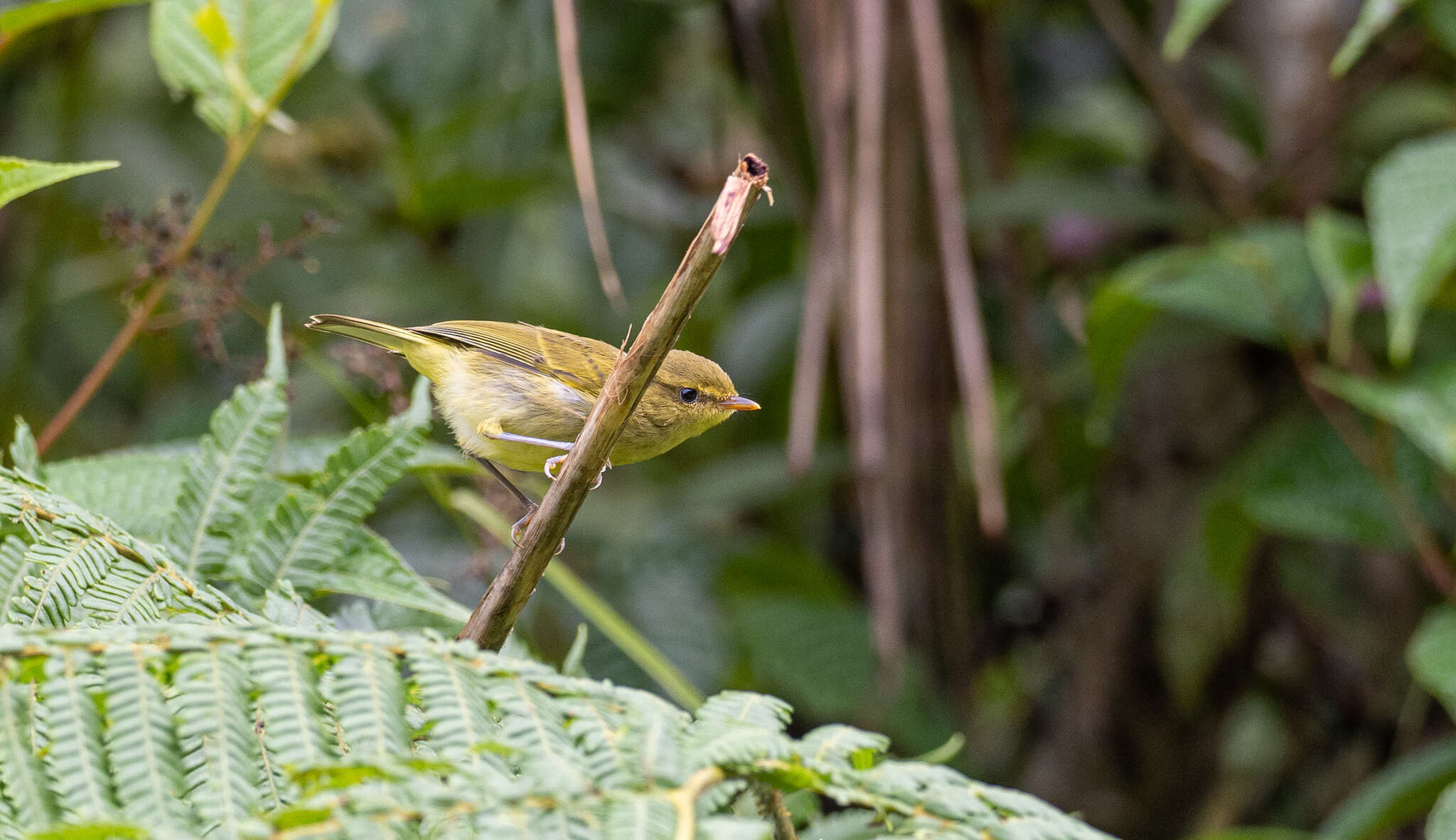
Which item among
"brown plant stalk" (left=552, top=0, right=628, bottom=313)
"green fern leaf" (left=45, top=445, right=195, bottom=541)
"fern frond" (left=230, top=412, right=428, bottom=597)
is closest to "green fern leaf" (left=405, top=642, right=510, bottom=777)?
"fern frond" (left=230, top=412, right=428, bottom=597)

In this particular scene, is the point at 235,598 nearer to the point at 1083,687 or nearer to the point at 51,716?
the point at 51,716

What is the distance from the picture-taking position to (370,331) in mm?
2803

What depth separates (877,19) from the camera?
2938 mm

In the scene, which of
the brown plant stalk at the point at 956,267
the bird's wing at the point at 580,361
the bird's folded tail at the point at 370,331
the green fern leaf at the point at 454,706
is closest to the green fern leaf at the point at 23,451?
the bird's folded tail at the point at 370,331

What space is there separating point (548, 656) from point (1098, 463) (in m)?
2.34

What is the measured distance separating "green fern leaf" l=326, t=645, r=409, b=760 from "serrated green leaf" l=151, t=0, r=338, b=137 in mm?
1432

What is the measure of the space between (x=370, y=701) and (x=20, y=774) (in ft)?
1.01

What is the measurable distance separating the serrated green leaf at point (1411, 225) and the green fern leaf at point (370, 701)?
235 centimetres

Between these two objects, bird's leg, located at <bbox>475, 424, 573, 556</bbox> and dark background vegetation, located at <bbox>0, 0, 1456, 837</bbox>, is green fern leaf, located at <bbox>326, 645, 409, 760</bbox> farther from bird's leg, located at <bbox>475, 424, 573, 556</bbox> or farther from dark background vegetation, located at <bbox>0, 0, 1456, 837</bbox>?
dark background vegetation, located at <bbox>0, 0, 1456, 837</bbox>

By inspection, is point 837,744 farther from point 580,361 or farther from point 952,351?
point 952,351

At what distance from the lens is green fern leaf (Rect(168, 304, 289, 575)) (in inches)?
71.7

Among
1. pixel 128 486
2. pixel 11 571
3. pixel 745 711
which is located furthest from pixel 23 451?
pixel 745 711

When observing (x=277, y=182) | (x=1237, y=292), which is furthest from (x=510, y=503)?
(x=277, y=182)

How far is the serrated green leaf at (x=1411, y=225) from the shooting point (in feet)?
8.81
